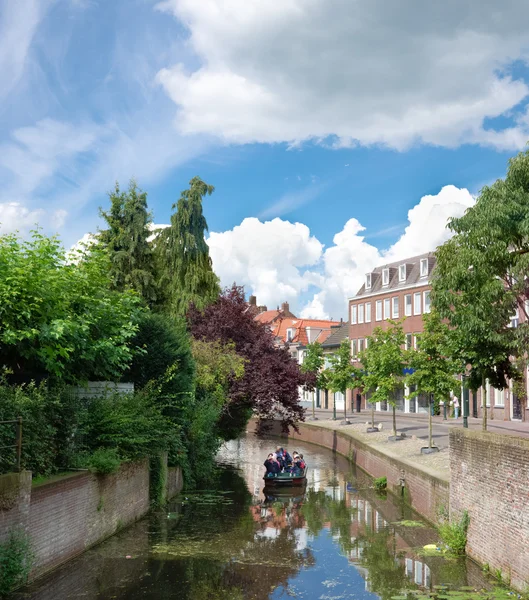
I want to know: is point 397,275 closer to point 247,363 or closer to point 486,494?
point 247,363

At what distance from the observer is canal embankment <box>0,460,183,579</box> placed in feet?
37.9

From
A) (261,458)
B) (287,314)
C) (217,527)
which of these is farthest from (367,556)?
(287,314)

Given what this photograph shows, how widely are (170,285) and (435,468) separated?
19.8m

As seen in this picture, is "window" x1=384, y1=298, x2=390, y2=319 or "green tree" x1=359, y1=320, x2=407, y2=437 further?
"window" x1=384, y1=298, x2=390, y2=319

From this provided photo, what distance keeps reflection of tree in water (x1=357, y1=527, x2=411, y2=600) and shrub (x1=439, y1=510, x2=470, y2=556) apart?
47.0 inches

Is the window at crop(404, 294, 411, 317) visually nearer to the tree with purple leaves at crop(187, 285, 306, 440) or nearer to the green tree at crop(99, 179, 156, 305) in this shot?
the tree with purple leaves at crop(187, 285, 306, 440)

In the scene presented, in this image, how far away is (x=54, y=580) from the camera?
1270cm

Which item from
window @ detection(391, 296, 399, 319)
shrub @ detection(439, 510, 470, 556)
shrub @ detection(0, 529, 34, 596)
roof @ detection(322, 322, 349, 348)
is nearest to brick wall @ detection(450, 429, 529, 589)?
shrub @ detection(439, 510, 470, 556)

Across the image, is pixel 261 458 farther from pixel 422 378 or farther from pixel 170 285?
pixel 422 378

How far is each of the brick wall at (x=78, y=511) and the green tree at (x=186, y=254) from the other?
1912 cm

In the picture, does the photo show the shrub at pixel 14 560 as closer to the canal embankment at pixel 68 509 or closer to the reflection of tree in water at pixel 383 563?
the canal embankment at pixel 68 509

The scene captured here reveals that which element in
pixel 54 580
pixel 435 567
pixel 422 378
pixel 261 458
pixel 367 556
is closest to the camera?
pixel 54 580

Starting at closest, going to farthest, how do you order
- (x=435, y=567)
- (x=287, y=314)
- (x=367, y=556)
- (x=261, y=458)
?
(x=435, y=567), (x=367, y=556), (x=261, y=458), (x=287, y=314)

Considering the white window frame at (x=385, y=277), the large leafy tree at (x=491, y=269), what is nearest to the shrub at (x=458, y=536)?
the large leafy tree at (x=491, y=269)
